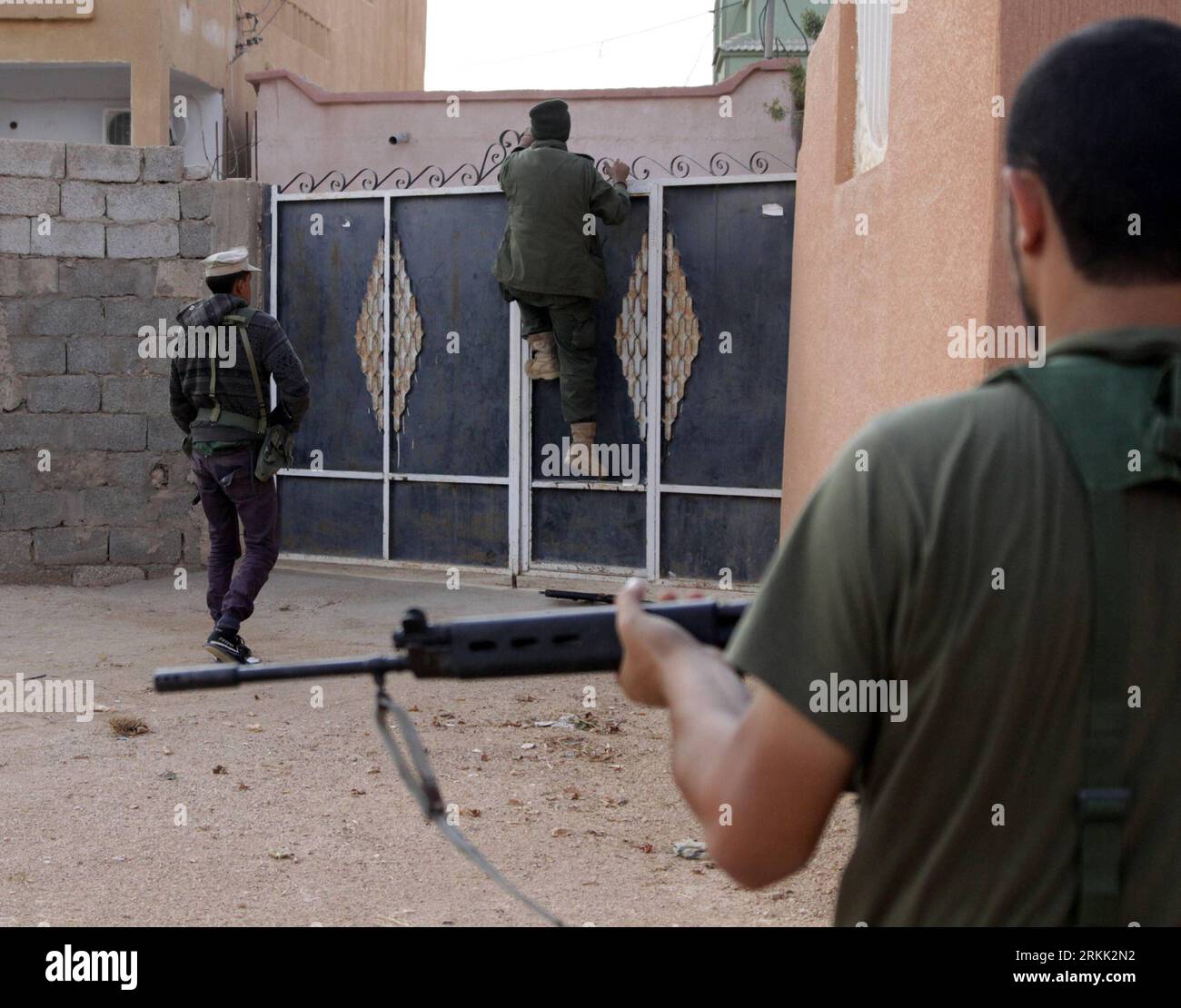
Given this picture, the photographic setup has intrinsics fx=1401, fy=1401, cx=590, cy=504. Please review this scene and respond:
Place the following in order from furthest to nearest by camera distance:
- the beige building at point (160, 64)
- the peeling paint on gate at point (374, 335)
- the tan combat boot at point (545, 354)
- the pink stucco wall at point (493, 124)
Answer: the beige building at point (160, 64) < the pink stucco wall at point (493, 124) < the peeling paint on gate at point (374, 335) < the tan combat boot at point (545, 354)

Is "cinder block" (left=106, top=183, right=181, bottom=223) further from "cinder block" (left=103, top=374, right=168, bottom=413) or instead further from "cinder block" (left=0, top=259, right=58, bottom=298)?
"cinder block" (left=103, top=374, right=168, bottom=413)

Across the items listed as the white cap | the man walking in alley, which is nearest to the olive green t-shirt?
the man walking in alley

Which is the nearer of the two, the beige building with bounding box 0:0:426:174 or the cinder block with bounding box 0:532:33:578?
the cinder block with bounding box 0:532:33:578

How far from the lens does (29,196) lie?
882 cm

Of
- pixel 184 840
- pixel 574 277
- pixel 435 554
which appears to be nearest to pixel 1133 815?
pixel 184 840

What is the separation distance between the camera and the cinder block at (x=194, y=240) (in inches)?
349

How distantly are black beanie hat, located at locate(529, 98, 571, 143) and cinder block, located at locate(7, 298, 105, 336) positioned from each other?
3048 millimetres

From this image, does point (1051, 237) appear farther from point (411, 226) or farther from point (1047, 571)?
point (411, 226)

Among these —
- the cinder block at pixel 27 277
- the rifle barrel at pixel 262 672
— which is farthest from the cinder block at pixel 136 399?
the rifle barrel at pixel 262 672

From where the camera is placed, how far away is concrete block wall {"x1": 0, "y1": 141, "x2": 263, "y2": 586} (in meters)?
8.83

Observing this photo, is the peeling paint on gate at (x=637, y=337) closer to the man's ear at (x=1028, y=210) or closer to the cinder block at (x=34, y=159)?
the cinder block at (x=34, y=159)

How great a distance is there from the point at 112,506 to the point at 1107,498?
8.54 m

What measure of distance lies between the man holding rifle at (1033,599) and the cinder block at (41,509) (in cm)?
838

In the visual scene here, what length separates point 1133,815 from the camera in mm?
1168
